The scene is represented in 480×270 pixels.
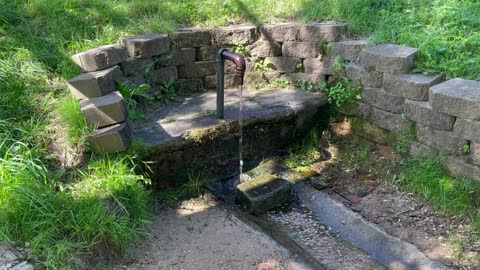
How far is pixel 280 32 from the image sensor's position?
183 inches

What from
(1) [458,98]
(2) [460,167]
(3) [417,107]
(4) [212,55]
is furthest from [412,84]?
(4) [212,55]

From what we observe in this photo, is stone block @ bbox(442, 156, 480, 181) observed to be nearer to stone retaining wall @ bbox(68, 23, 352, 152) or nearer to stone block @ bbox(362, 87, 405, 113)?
stone block @ bbox(362, 87, 405, 113)

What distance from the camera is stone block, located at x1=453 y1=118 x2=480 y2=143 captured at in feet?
10.5

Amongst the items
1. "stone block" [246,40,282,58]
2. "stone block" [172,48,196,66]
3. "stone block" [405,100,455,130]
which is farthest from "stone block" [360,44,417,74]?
Result: "stone block" [172,48,196,66]

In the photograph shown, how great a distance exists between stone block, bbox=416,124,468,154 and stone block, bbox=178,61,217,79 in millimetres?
2156

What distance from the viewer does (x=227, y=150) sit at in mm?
4062

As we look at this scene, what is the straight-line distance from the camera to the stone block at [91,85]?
348 centimetres

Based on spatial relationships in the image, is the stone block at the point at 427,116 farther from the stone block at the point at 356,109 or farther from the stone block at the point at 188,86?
the stone block at the point at 188,86

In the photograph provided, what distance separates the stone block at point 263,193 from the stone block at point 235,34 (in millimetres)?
1560

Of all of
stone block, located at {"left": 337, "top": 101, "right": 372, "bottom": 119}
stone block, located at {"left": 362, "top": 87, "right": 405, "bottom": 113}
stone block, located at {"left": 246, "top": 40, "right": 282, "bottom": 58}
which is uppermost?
stone block, located at {"left": 246, "top": 40, "right": 282, "bottom": 58}

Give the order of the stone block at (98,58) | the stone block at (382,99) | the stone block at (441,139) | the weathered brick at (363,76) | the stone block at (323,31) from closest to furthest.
Answer: the stone block at (441,139) < the stone block at (98,58) < the stone block at (382,99) < the weathered brick at (363,76) < the stone block at (323,31)

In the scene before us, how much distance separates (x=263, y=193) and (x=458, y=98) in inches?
64.0

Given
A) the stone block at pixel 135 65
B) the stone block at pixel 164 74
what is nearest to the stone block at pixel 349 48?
the stone block at pixel 164 74

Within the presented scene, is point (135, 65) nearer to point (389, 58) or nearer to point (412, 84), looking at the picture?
point (389, 58)
